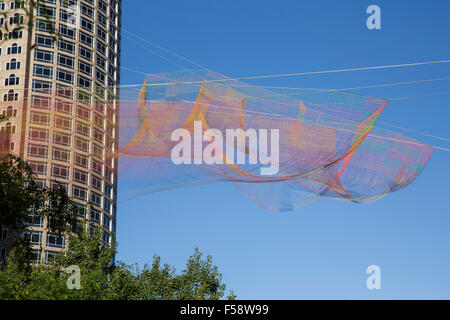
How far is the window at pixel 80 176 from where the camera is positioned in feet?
346

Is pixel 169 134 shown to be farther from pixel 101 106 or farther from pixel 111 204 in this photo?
pixel 111 204

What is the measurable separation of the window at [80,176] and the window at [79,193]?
123 centimetres

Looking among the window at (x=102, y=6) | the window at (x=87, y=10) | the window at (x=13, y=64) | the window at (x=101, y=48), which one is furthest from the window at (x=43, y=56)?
the window at (x=102, y=6)

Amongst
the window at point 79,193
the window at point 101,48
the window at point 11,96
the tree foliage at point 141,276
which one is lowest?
the tree foliage at point 141,276

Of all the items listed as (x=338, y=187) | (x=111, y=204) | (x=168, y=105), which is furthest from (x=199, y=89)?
(x=111, y=204)

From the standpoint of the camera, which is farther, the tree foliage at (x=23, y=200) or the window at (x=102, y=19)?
the window at (x=102, y=19)

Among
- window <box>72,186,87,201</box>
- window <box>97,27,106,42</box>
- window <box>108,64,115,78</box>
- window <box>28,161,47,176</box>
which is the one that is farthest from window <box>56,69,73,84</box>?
window <box>72,186,87,201</box>

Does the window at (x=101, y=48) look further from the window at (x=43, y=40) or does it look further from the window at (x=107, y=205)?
the window at (x=107, y=205)

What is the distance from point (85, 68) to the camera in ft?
362

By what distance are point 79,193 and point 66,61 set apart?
809 inches

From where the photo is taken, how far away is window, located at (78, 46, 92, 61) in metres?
110

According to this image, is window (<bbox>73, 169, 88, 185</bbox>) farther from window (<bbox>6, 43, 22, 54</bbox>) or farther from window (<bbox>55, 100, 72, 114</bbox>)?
window (<bbox>55, 100, 72, 114</bbox>)

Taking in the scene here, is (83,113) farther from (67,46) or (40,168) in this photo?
(67,46)
